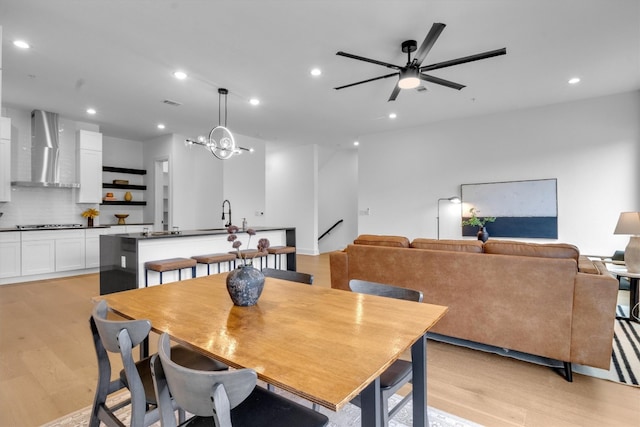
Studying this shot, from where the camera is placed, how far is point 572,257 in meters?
2.25

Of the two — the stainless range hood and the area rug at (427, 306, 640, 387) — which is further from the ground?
the stainless range hood

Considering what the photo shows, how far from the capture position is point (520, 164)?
5570mm

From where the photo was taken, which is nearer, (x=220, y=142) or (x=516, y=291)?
(x=516, y=291)

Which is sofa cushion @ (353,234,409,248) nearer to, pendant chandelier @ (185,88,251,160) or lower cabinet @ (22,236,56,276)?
pendant chandelier @ (185,88,251,160)

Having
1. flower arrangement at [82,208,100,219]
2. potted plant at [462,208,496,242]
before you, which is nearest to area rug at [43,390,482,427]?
potted plant at [462,208,496,242]

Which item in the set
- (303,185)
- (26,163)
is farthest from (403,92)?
(26,163)

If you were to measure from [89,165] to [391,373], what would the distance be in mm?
6824

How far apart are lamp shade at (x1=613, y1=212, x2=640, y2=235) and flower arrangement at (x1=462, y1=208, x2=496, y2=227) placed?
7.62 ft

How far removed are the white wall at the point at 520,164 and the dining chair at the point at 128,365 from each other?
5810 millimetres

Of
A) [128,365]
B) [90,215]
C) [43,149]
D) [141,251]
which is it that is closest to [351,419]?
[128,365]

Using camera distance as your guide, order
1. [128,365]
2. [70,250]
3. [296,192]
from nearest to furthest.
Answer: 1. [128,365]
2. [70,250]
3. [296,192]

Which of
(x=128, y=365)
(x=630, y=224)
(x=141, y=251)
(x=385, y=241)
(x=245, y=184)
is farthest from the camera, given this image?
(x=245, y=184)

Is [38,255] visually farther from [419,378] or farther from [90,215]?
[419,378]

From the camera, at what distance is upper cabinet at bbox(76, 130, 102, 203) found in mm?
5984
